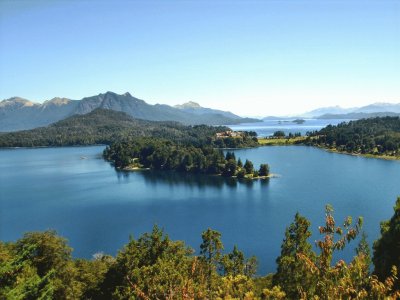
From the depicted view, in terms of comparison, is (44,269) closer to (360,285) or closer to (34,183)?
(360,285)

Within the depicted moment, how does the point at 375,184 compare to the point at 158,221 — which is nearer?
the point at 158,221

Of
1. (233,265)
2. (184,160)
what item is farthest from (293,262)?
(184,160)

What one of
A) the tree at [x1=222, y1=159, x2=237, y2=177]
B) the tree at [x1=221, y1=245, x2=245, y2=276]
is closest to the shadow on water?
the tree at [x1=222, y1=159, x2=237, y2=177]

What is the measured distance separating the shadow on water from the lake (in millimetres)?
323

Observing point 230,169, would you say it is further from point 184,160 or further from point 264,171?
point 184,160

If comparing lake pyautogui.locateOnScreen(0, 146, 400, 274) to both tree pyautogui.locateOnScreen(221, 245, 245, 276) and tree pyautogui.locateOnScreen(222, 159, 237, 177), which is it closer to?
tree pyautogui.locateOnScreen(222, 159, 237, 177)

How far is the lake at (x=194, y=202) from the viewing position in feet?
226

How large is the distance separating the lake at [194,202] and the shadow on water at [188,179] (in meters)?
0.32

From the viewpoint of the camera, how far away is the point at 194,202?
3740 inches

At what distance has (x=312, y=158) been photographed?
163m

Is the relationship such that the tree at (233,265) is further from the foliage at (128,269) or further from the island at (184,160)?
the island at (184,160)

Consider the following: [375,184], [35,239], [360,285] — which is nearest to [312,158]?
[375,184]

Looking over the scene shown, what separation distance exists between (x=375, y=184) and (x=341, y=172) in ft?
69.8

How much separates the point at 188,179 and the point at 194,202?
118 feet
